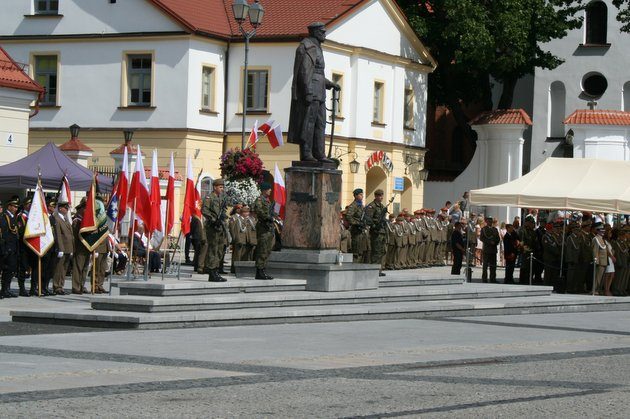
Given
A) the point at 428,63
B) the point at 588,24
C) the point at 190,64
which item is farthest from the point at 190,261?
the point at 588,24

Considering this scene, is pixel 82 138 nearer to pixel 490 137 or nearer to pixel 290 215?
pixel 490 137

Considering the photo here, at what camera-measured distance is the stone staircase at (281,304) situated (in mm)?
19328

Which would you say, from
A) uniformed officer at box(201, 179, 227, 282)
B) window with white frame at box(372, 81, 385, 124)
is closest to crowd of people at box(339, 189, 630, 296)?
uniformed officer at box(201, 179, 227, 282)

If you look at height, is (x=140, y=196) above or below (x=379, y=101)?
below

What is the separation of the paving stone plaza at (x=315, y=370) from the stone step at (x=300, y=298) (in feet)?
2.94

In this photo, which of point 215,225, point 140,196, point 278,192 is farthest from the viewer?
point 278,192

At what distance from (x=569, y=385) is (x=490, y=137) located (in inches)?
1480

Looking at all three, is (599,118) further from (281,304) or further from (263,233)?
(281,304)

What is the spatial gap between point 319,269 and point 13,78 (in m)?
15.7

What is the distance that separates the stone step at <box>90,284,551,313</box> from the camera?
1997 centimetres

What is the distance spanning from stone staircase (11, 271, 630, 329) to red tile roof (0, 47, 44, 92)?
541 inches

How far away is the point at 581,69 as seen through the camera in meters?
60.1

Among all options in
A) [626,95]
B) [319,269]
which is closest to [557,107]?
[626,95]

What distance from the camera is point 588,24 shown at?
60.2m
